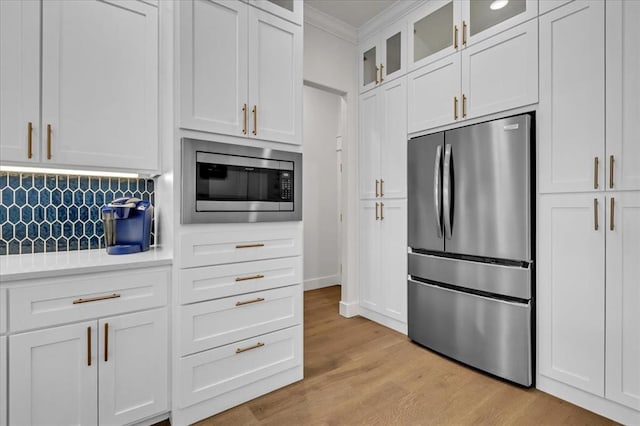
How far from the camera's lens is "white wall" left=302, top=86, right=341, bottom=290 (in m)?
4.74

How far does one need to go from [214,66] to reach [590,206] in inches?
90.6

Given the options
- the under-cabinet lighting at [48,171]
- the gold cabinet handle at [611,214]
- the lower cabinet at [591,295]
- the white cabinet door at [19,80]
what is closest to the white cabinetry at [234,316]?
the under-cabinet lighting at [48,171]

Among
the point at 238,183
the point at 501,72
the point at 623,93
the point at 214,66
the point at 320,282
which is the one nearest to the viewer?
the point at 623,93

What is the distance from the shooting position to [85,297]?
151cm

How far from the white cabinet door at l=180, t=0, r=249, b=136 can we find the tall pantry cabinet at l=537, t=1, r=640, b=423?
1893 mm

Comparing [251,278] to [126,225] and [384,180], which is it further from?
[384,180]

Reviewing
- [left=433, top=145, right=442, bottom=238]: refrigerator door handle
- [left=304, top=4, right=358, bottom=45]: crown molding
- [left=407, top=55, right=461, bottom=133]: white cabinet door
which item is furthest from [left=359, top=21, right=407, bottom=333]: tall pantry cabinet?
Answer: [left=433, top=145, right=442, bottom=238]: refrigerator door handle

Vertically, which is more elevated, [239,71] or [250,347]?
[239,71]

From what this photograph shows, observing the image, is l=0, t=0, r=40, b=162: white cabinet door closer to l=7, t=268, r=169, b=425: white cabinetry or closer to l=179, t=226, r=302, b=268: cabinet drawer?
l=7, t=268, r=169, b=425: white cabinetry

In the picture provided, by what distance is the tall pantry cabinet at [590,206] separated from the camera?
171cm

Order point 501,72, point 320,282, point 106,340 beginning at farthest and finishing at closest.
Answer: point 320,282, point 501,72, point 106,340

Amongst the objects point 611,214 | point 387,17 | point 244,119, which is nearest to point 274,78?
point 244,119

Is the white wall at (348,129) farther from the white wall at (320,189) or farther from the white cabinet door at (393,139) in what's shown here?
the white wall at (320,189)

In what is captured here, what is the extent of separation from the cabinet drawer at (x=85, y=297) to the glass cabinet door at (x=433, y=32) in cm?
262
